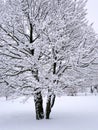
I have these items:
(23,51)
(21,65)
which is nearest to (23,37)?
(23,51)

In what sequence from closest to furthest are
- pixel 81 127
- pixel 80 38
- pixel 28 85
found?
pixel 81 127
pixel 28 85
pixel 80 38

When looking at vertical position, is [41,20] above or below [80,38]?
above

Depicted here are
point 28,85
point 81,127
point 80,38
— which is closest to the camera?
point 81,127

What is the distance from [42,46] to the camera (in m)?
11.0

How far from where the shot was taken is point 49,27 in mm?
11367

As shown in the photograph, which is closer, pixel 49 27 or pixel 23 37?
pixel 49 27

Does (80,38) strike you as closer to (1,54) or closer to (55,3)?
(55,3)

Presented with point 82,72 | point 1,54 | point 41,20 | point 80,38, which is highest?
point 41,20

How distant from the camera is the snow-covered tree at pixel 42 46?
10.7m

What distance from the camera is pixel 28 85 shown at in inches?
446

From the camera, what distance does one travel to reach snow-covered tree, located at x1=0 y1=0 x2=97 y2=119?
10.7 meters

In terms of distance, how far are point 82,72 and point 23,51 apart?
133 inches

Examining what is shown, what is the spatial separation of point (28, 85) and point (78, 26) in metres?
4.22

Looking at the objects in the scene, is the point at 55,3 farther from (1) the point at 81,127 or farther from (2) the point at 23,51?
(1) the point at 81,127
